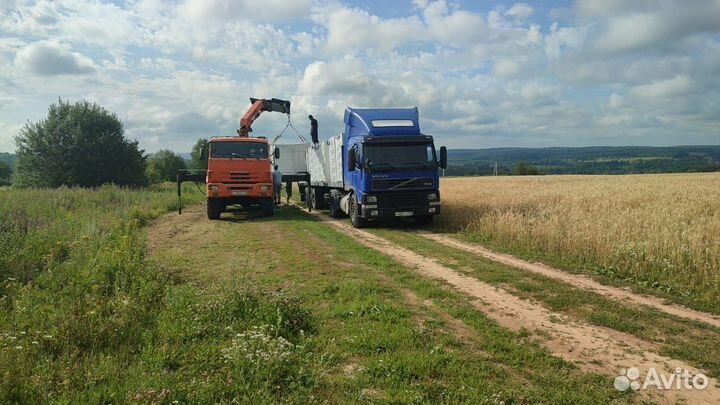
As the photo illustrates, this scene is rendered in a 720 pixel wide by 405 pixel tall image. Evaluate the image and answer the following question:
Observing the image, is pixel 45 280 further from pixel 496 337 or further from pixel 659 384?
pixel 659 384

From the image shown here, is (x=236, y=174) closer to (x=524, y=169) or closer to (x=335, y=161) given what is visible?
(x=335, y=161)

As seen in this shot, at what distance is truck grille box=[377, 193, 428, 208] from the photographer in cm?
1538

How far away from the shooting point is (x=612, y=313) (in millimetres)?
6125

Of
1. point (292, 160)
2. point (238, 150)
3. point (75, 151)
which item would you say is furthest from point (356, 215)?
point (75, 151)

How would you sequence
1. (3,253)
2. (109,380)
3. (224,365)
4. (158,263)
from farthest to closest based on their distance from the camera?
(158,263) → (3,253) → (224,365) → (109,380)

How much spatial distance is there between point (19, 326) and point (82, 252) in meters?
3.42

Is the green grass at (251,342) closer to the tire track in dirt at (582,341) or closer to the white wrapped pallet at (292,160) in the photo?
the tire track in dirt at (582,341)

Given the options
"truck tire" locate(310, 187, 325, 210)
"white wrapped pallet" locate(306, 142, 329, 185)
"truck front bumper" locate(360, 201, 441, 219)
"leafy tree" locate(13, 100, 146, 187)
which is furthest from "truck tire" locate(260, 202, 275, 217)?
"leafy tree" locate(13, 100, 146, 187)

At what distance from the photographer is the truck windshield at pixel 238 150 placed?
17969 millimetres

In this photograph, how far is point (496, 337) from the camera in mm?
5129

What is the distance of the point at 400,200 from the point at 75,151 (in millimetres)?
30584

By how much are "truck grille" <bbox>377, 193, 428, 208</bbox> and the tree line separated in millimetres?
22327

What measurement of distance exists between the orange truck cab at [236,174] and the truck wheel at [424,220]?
19.5 ft

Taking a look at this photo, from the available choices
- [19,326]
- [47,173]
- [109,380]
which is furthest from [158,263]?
[47,173]
